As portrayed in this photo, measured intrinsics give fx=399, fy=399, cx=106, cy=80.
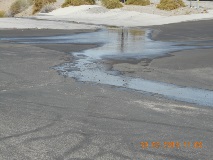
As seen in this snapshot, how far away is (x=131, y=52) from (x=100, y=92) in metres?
7.64

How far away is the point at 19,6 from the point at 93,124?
7515cm

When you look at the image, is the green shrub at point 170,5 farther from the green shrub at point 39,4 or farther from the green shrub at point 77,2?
the green shrub at point 39,4

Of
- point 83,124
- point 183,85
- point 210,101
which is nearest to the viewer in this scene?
point 83,124

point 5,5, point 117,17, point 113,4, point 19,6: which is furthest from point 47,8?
point 5,5

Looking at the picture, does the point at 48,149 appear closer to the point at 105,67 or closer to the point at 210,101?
the point at 210,101

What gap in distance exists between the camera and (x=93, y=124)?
22.3ft

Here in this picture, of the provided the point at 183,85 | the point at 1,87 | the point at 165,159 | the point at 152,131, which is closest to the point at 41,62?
the point at 1,87

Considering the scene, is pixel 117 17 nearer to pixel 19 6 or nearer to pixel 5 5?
pixel 19 6

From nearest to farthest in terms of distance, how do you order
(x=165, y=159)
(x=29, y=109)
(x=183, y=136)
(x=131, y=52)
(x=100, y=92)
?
1. (x=165, y=159)
2. (x=183, y=136)
3. (x=29, y=109)
4. (x=100, y=92)
5. (x=131, y=52)

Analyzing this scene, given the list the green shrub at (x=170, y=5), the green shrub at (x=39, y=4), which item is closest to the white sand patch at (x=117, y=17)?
the green shrub at (x=170, y=5)

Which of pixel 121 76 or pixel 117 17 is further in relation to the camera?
pixel 117 17

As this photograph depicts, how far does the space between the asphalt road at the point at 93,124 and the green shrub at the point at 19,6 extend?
222 ft

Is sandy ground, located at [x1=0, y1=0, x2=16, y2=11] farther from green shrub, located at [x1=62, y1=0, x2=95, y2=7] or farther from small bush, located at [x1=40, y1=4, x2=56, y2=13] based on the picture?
green shrub, located at [x1=62, y1=0, x2=95, y2=7]

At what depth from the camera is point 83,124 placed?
6.79 meters
